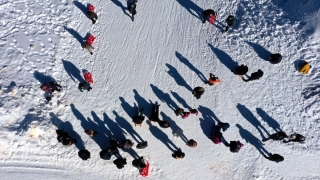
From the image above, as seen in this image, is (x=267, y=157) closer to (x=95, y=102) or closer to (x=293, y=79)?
(x=293, y=79)

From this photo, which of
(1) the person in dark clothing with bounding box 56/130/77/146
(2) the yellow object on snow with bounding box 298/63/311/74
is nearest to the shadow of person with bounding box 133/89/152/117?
(1) the person in dark clothing with bounding box 56/130/77/146

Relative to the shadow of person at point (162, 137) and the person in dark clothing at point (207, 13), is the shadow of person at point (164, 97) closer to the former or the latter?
the shadow of person at point (162, 137)

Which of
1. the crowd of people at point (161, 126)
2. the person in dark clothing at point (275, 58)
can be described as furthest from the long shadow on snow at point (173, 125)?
the person in dark clothing at point (275, 58)

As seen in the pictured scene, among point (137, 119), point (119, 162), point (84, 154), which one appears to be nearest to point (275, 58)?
point (137, 119)

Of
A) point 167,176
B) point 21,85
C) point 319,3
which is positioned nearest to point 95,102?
point 21,85

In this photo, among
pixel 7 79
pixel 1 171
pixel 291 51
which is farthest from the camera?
pixel 291 51
